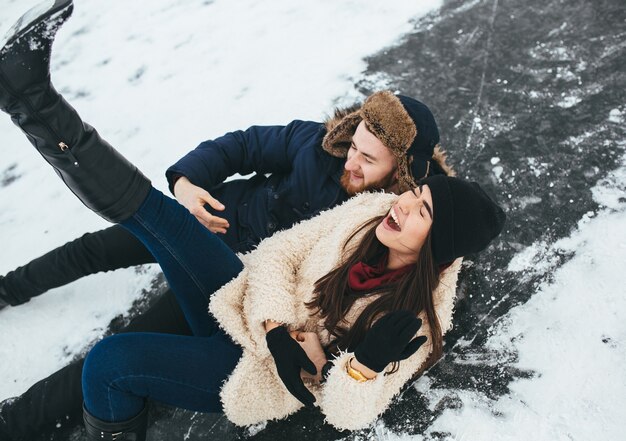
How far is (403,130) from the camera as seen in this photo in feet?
5.90

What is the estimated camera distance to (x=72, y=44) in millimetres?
3246

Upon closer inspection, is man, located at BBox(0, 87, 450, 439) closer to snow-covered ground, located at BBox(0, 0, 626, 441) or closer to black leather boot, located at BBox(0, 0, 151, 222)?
snow-covered ground, located at BBox(0, 0, 626, 441)

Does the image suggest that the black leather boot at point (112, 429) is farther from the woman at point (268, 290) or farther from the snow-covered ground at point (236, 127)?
the snow-covered ground at point (236, 127)

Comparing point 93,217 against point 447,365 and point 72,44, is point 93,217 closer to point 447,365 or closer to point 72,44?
point 72,44

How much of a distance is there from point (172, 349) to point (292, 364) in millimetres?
384

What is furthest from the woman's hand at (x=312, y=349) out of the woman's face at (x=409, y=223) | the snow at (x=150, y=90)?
the snow at (x=150, y=90)

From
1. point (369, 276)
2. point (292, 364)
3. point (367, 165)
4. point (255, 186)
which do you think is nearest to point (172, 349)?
point (292, 364)

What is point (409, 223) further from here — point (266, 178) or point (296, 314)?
point (266, 178)

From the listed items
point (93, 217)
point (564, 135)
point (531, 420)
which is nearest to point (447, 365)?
point (531, 420)

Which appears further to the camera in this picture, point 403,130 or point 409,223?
point 403,130

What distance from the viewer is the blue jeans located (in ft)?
4.93

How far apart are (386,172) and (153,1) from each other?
2.47 m

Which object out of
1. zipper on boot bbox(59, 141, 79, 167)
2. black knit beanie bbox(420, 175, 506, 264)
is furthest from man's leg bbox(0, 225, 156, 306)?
black knit beanie bbox(420, 175, 506, 264)

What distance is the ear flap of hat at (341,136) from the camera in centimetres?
195
